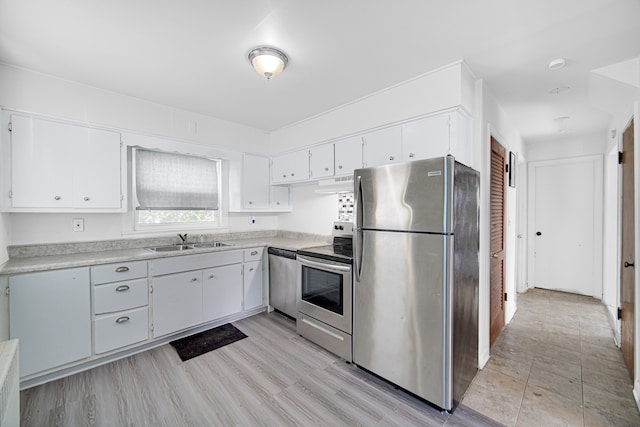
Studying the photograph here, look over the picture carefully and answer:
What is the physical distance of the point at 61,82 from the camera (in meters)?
2.47

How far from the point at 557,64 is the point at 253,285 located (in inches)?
148

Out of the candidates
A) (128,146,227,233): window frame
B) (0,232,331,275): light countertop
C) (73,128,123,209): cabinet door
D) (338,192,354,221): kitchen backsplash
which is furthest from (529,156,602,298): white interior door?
(73,128,123,209): cabinet door

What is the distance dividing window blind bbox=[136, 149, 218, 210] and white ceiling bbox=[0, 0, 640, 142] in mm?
741

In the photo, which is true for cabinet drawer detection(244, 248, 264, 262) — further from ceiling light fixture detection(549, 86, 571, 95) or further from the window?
ceiling light fixture detection(549, 86, 571, 95)

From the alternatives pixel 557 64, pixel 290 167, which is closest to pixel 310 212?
pixel 290 167

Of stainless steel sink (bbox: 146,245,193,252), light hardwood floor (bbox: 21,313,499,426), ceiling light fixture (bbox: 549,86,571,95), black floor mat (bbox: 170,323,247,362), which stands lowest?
light hardwood floor (bbox: 21,313,499,426)

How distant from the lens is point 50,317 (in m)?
2.15

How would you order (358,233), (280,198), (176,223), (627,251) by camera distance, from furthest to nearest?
(280,198)
(176,223)
(627,251)
(358,233)

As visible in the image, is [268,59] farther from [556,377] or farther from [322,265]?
[556,377]

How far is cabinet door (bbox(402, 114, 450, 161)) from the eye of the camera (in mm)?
2213

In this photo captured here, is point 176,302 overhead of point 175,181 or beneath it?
beneath

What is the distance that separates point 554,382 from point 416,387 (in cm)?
129

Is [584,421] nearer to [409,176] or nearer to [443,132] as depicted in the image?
[409,176]

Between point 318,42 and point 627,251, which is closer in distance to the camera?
point 318,42
